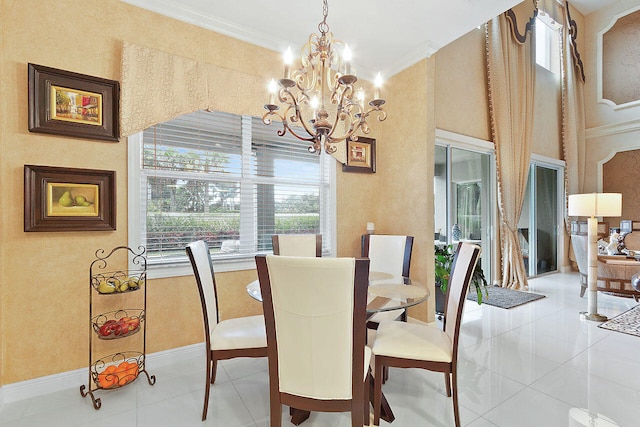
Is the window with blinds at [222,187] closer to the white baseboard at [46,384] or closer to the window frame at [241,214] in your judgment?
the window frame at [241,214]

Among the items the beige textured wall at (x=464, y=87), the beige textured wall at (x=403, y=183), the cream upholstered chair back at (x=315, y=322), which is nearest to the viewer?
the cream upholstered chair back at (x=315, y=322)

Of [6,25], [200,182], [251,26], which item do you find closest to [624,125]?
[251,26]

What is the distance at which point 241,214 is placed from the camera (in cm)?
286

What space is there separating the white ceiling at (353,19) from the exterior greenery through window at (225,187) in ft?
2.65

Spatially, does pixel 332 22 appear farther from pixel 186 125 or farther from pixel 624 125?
pixel 624 125

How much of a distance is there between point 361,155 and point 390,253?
1285mm

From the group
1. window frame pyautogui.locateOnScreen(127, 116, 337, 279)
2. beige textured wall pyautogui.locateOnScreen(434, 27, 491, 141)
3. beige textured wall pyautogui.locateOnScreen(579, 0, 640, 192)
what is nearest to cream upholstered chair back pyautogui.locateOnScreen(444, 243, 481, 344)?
window frame pyautogui.locateOnScreen(127, 116, 337, 279)

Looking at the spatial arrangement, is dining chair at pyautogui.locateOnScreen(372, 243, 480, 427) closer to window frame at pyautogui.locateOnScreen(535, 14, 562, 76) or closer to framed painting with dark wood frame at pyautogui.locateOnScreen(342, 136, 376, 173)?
framed painting with dark wood frame at pyautogui.locateOnScreen(342, 136, 376, 173)

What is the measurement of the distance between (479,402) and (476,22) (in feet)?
10.2

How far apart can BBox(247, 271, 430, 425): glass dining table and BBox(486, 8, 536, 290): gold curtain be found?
3.46 metres

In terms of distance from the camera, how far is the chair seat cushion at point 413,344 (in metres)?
1.65

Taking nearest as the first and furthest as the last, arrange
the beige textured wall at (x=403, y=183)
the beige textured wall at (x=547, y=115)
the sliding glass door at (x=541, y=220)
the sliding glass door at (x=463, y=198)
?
the beige textured wall at (x=403, y=183) → the sliding glass door at (x=463, y=198) → the sliding glass door at (x=541, y=220) → the beige textured wall at (x=547, y=115)

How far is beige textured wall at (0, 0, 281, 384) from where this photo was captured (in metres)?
1.97

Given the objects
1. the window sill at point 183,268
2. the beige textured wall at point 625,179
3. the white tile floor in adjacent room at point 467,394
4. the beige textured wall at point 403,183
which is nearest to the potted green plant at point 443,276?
the beige textured wall at point 403,183
